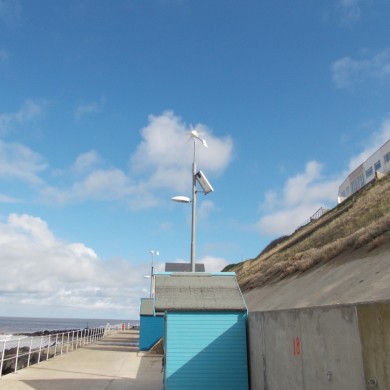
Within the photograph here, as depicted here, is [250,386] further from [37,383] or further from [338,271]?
[37,383]

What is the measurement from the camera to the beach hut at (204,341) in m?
10.9

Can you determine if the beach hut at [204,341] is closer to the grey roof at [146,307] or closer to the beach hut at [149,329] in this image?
the beach hut at [149,329]

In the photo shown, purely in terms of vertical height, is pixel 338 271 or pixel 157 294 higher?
pixel 338 271

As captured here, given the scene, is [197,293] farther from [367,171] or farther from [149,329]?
[367,171]

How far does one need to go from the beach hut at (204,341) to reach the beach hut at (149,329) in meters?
17.7

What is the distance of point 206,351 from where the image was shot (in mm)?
11070

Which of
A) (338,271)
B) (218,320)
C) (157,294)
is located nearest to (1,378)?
(157,294)

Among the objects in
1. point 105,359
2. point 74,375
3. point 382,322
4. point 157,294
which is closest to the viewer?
point 382,322

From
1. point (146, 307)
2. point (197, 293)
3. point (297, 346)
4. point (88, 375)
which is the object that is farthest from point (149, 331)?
point (297, 346)

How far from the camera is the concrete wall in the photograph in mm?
4793

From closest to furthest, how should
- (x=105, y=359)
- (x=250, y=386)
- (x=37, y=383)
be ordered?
(x=250, y=386), (x=37, y=383), (x=105, y=359)

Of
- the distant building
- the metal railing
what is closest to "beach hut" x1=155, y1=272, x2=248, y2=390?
the metal railing

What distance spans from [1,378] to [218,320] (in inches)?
308

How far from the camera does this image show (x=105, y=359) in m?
21.8
